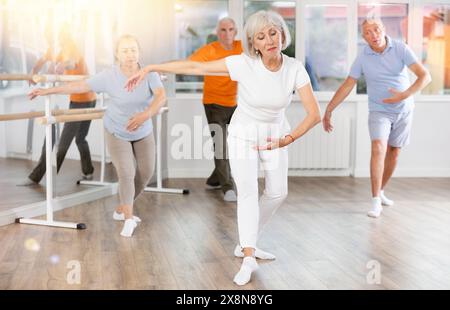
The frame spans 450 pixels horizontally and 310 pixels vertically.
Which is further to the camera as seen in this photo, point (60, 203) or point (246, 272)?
point (60, 203)

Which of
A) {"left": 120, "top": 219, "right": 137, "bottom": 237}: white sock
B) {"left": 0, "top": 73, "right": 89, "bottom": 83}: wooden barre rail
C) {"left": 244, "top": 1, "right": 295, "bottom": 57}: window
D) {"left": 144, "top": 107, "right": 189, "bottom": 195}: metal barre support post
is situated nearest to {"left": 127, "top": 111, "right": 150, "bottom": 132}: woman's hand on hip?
{"left": 120, "top": 219, "right": 137, "bottom": 237}: white sock

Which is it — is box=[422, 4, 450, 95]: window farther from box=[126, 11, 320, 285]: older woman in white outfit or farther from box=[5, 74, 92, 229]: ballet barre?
box=[126, 11, 320, 285]: older woman in white outfit

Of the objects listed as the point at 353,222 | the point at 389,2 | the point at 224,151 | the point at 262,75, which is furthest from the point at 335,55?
the point at 262,75

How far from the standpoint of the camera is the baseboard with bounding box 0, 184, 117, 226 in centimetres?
476

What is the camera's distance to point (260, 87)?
3285 millimetres

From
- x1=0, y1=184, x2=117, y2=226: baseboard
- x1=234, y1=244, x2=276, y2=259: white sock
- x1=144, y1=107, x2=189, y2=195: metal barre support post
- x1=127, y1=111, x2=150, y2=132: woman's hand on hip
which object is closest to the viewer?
x1=234, y1=244, x2=276, y2=259: white sock

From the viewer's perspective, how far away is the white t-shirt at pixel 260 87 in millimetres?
3287

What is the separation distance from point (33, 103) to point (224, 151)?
174 centimetres

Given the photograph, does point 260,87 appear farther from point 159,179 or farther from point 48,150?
point 159,179

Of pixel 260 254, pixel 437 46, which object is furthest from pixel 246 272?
pixel 437 46

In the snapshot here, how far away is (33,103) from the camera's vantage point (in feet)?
16.3

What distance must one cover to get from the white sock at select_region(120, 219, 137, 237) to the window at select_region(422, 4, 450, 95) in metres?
4.12

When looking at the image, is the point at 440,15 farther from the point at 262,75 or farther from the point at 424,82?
the point at 262,75

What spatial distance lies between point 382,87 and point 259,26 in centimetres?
215
